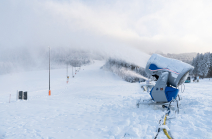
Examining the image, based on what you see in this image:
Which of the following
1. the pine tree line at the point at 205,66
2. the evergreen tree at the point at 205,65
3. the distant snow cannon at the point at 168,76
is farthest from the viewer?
the pine tree line at the point at 205,66

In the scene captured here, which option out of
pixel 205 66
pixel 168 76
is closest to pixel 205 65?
pixel 205 66

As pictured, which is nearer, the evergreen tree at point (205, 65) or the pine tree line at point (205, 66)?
the evergreen tree at point (205, 65)

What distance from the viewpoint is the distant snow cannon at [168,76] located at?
7.14m

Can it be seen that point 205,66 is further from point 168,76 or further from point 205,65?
point 168,76

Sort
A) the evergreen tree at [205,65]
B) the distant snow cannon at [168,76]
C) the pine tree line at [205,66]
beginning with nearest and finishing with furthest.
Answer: the distant snow cannon at [168,76]
the evergreen tree at [205,65]
the pine tree line at [205,66]

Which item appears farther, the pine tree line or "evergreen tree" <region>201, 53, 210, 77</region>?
the pine tree line

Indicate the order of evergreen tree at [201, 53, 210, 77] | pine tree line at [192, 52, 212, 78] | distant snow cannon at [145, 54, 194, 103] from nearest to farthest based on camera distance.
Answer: distant snow cannon at [145, 54, 194, 103]
evergreen tree at [201, 53, 210, 77]
pine tree line at [192, 52, 212, 78]

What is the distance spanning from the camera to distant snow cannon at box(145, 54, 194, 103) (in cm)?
714

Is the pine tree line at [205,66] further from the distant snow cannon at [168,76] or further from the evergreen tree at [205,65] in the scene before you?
the distant snow cannon at [168,76]

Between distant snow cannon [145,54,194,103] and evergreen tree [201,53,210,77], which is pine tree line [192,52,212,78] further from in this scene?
distant snow cannon [145,54,194,103]

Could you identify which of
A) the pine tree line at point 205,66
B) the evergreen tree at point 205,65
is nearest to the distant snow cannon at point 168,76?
the evergreen tree at point 205,65

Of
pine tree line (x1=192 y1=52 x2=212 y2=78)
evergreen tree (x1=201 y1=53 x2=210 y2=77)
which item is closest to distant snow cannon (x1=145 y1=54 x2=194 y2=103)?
evergreen tree (x1=201 y1=53 x2=210 y2=77)

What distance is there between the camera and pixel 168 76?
741 cm

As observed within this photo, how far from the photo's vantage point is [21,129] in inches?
207
